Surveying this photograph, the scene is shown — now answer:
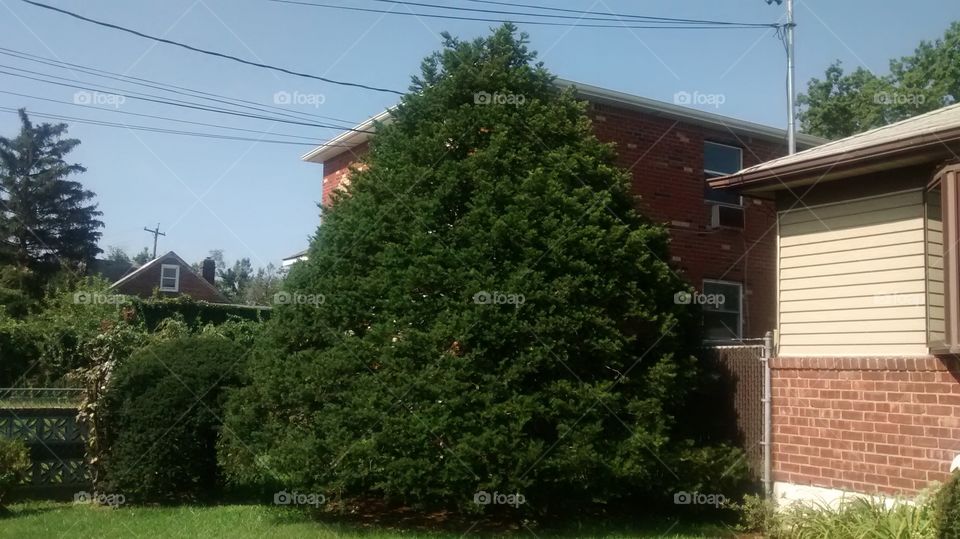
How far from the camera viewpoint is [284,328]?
10.5 m

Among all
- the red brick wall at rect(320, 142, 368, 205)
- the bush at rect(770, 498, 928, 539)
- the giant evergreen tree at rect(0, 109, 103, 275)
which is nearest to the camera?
the bush at rect(770, 498, 928, 539)

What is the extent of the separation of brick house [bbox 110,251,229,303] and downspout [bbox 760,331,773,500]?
46.1 meters

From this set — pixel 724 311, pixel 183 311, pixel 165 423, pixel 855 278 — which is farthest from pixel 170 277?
pixel 855 278

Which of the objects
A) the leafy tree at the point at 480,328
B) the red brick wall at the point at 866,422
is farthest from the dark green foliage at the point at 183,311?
the red brick wall at the point at 866,422

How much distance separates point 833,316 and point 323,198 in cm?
1205

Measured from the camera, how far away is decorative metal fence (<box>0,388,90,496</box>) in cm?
1159

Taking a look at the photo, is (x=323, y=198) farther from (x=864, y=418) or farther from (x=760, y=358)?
(x=864, y=418)

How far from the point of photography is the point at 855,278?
32.8 ft

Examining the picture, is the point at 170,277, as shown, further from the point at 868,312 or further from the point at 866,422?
the point at 866,422

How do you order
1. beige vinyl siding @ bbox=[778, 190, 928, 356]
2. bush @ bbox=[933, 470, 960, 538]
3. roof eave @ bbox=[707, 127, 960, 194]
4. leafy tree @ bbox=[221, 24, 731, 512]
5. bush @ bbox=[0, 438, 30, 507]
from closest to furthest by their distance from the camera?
1. bush @ bbox=[933, 470, 960, 538]
2. roof eave @ bbox=[707, 127, 960, 194]
3. leafy tree @ bbox=[221, 24, 731, 512]
4. beige vinyl siding @ bbox=[778, 190, 928, 356]
5. bush @ bbox=[0, 438, 30, 507]

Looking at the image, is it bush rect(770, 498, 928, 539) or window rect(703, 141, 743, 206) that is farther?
window rect(703, 141, 743, 206)

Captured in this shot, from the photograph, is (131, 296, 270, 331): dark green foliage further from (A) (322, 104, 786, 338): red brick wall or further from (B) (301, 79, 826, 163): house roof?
(A) (322, 104, 786, 338): red brick wall

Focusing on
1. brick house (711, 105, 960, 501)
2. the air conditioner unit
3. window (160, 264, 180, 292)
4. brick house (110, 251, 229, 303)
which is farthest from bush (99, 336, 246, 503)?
window (160, 264, 180, 292)

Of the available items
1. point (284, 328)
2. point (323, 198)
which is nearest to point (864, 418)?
point (284, 328)
